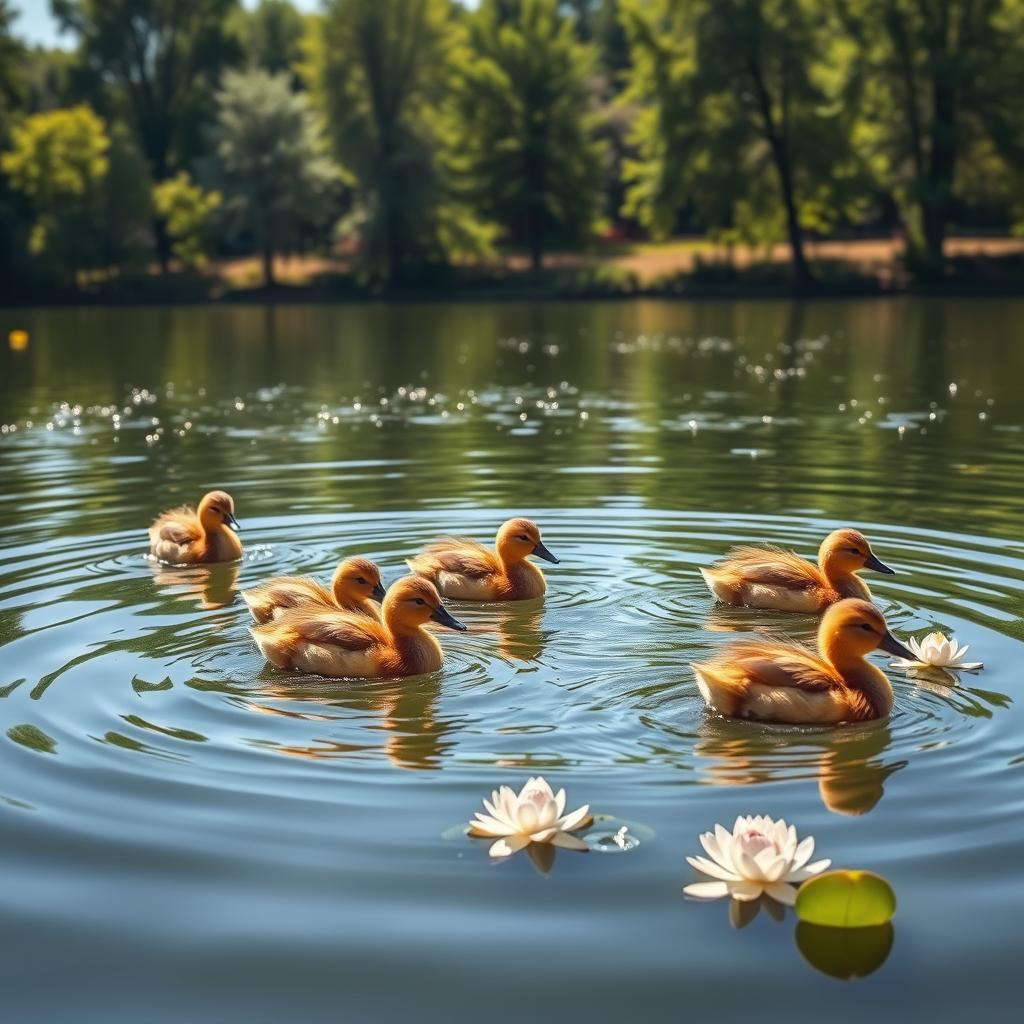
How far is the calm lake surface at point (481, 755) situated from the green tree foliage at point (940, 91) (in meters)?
44.0

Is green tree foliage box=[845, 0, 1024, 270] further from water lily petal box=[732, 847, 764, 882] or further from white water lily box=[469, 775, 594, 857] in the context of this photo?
water lily petal box=[732, 847, 764, 882]

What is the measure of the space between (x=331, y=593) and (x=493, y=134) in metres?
69.0

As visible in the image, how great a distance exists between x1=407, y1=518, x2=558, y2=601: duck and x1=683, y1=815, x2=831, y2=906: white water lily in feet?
16.9

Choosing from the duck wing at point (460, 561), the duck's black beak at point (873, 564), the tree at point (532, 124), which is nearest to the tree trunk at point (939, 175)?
the tree at point (532, 124)

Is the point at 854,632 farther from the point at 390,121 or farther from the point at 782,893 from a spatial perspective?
the point at 390,121

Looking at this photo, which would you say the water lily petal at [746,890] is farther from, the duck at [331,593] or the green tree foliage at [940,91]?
the green tree foliage at [940,91]

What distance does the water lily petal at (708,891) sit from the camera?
5.80 metres

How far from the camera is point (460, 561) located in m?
10.9

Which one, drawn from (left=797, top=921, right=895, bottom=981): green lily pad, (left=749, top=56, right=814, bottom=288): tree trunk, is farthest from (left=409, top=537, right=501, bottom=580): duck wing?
(left=749, top=56, right=814, bottom=288): tree trunk

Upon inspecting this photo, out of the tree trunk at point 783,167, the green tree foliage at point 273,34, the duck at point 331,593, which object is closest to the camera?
the duck at point 331,593

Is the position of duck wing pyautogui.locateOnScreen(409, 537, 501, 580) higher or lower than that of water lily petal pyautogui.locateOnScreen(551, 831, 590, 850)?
higher

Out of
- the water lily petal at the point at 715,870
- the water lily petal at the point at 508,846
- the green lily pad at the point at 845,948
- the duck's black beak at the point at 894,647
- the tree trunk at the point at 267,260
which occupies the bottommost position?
the green lily pad at the point at 845,948

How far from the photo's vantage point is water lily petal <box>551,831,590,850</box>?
626 cm

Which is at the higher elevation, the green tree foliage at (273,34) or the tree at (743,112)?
the green tree foliage at (273,34)
